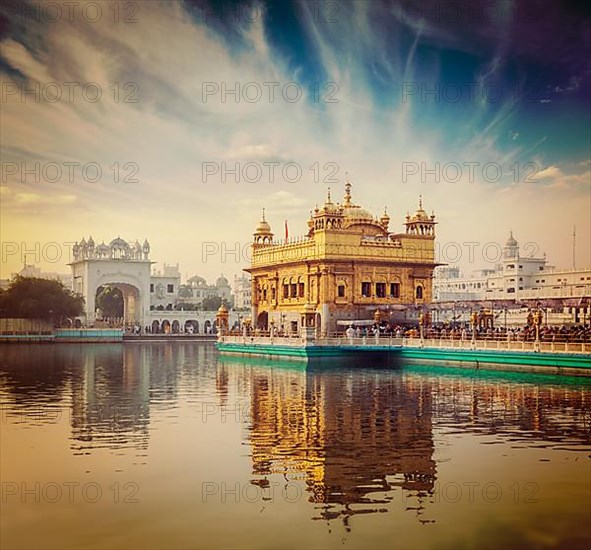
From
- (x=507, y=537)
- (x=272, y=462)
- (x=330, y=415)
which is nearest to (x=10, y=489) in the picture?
(x=272, y=462)

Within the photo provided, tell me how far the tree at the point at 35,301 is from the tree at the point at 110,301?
→ 2063 cm

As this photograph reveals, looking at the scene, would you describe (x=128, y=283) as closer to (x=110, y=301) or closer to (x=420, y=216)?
(x=110, y=301)

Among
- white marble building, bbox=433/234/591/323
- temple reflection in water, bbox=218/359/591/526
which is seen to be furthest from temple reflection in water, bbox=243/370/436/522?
white marble building, bbox=433/234/591/323

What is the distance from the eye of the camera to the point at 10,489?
11766 mm

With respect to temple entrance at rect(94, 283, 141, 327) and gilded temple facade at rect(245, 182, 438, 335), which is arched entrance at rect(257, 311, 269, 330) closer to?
gilded temple facade at rect(245, 182, 438, 335)

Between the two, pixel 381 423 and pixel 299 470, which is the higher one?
pixel 381 423

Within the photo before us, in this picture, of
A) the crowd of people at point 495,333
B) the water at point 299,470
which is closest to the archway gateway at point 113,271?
the crowd of people at point 495,333

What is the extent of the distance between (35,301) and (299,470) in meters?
58.3

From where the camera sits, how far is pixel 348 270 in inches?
1656

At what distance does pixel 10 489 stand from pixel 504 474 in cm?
709

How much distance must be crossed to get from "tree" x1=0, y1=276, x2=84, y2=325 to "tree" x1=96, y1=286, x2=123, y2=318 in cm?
2063

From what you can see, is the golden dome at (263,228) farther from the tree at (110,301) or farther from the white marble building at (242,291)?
the white marble building at (242,291)

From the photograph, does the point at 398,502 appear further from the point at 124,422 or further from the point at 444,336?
the point at 444,336

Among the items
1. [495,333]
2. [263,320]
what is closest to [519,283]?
[263,320]
